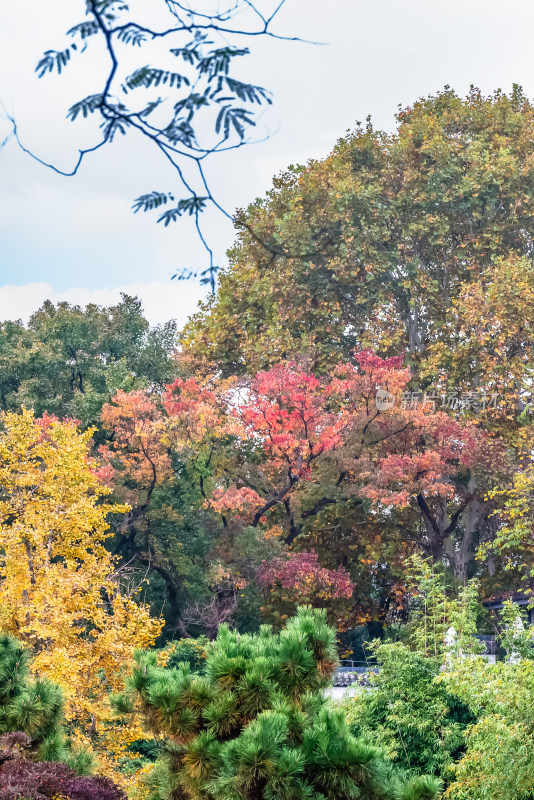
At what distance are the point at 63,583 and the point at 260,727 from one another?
6206mm

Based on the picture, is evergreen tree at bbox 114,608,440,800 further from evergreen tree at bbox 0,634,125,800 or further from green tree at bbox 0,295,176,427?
green tree at bbox 0,295,176,427

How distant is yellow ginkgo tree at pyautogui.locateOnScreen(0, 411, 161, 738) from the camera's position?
10992mm

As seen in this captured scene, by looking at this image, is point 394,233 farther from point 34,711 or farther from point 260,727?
point 260,727

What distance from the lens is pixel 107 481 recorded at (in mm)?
19156

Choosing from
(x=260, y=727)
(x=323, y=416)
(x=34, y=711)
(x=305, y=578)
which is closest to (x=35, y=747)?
(x=34, y=711)

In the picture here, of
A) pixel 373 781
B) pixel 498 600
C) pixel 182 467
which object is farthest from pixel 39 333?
pixel 373 781

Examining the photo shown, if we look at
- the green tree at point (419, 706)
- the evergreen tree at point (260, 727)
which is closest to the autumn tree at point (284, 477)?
the green tree at point (419, 706)

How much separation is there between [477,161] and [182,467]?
32.3 feet

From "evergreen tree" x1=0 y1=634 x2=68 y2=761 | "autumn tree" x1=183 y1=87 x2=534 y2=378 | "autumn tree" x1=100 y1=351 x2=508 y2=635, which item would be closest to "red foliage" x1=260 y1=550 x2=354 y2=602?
"autumn tree" x1=100 y1=351 x2=508 y2=635

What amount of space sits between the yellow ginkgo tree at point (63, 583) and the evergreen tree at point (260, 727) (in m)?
4.09

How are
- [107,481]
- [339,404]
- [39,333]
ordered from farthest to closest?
1. [39,333]
2. [339,404]
3. [107,481]

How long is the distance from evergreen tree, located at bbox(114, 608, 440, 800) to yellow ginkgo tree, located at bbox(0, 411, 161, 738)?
409 cm

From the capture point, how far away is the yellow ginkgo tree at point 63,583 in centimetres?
1099

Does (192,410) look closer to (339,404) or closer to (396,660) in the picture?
(339,404)
